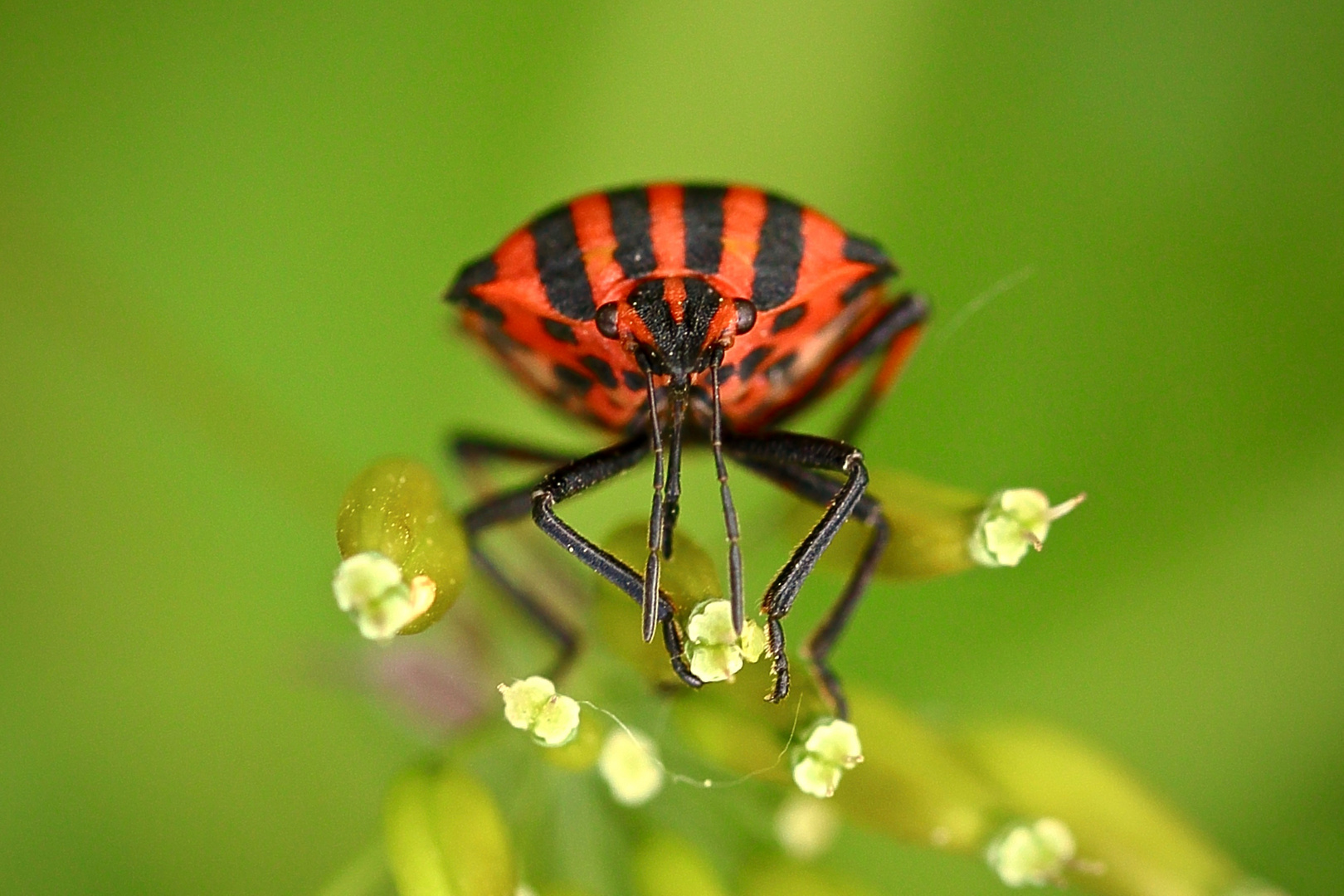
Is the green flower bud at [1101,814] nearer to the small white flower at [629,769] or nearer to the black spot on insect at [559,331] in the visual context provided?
the small white flower at [629,769]

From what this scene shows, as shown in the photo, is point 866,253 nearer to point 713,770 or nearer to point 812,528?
point 812,528

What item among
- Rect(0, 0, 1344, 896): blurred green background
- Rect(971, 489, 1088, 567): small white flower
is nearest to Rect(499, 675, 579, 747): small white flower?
Rect(971, 489, 1088, 567): small white flower

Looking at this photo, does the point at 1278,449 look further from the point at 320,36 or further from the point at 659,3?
the point at 320,36

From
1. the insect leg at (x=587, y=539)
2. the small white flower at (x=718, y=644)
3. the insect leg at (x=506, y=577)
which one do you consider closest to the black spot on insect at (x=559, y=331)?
the insect leg at (x=587, y=539)

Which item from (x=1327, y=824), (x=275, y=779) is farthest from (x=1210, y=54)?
(x=275, y=779)

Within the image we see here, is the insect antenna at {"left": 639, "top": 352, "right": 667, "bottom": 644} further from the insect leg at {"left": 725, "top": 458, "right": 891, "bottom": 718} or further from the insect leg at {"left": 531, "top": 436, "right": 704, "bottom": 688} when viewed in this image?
the insect leg at {"left": 725, "top": 458, "right": 891, "bottom": 718}
